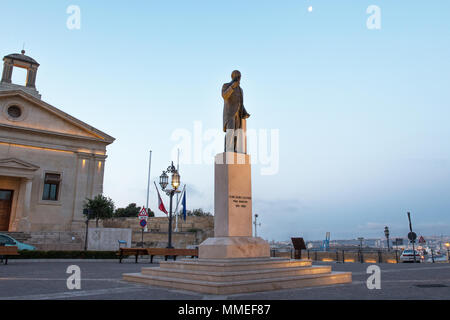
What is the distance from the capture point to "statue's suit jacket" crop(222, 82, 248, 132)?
11984 mm

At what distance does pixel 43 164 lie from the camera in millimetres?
36531

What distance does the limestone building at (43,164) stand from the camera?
34406 mm

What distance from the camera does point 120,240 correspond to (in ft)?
92.9

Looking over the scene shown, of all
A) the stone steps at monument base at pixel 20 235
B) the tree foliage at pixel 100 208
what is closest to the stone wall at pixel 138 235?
the stone steps at monument base at pixel 20 235

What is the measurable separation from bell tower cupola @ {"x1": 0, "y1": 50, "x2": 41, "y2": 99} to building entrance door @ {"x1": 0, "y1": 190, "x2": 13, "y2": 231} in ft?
42.8

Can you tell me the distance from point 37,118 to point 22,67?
421 inches

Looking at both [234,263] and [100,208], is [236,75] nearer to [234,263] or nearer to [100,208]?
[234,263]

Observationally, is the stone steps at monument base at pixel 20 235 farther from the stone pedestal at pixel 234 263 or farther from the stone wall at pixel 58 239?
the stone pedestal at pixel 234 263

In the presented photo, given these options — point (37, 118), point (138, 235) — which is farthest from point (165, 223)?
point (37, 118)

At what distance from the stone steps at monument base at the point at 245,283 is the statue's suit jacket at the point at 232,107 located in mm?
5365
